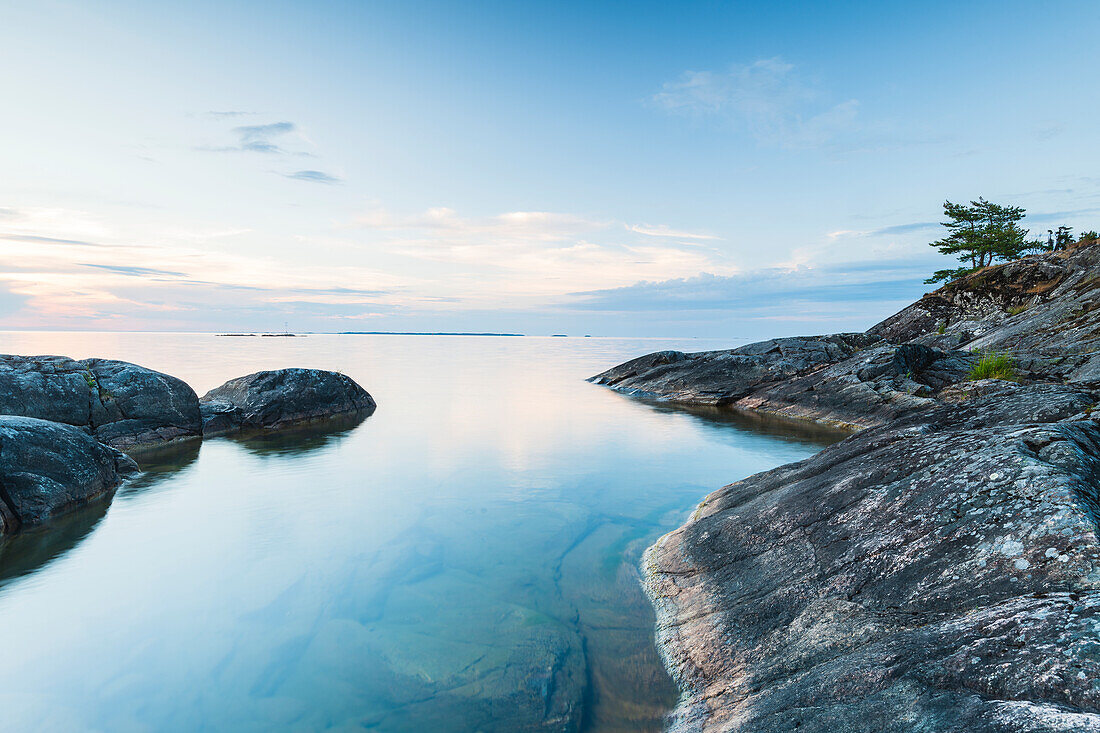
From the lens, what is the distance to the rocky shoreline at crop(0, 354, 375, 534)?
10.3 meters

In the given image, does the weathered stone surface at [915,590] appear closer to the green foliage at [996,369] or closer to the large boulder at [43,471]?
the green foliage at [996,369]

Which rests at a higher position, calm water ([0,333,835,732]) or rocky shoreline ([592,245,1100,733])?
rocky shoreline ([592,245,1100,733])

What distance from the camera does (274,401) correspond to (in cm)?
2162

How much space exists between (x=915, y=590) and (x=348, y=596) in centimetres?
775

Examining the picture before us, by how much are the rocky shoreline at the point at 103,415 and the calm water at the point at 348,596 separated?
843 millimetres

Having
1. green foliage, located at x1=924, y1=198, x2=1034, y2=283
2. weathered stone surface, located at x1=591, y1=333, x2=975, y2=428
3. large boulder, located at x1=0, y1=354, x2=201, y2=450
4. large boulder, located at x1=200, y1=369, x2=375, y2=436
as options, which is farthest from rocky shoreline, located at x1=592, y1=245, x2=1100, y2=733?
Result: green foliage, located at x1=924, y1=198, x2=1034, y2=283

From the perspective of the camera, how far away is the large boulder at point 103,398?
14867mm

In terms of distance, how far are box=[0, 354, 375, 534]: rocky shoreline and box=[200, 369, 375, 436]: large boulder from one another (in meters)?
0.04

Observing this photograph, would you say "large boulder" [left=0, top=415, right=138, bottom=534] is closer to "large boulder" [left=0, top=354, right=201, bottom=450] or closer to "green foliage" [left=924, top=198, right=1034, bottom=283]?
"large boulder" [left=0, top=354, right=201, bottom=450]

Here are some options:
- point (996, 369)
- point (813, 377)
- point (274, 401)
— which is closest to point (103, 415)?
point (274, 401)

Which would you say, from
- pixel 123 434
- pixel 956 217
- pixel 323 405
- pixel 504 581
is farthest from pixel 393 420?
pixel 956 217

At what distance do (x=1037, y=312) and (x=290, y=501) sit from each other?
28.5 metres

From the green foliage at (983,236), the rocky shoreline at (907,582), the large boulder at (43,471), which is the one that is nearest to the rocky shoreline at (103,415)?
the large boulder at (43,471)

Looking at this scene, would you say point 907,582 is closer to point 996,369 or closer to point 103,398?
point 996,369
